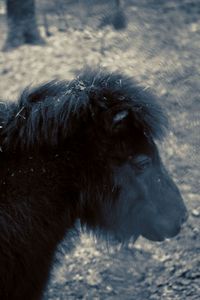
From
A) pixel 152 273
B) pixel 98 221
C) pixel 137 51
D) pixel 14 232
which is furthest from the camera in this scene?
pixel 137 51

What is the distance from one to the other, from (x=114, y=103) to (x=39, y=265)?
2.29 feet

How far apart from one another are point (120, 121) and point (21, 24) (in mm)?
4236

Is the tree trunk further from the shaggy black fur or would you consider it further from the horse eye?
the horse eye

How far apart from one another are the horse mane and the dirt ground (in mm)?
498

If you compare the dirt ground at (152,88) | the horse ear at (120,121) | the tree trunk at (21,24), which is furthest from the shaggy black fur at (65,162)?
the tree trunk at (21,24)

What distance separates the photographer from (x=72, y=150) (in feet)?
7.75

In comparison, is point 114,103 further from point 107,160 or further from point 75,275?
point 75,275

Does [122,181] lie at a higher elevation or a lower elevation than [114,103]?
lower

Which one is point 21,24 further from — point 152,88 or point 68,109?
Result: point 68,109

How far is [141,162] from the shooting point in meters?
2.44

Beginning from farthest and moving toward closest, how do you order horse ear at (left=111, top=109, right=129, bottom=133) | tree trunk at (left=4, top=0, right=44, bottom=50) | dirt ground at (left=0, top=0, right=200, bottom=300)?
tree trunk at (left=4, top=0, right=44, bottom=50)
dirt ground at (left=0, top=0, right=200, bottom=300)
horse ear at (left=111, top=109, right=129, bottom=133)

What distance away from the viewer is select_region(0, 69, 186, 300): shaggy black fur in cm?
235

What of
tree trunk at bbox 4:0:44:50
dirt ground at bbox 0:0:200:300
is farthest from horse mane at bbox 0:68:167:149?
tree trunk at bbox 4:0:44:50

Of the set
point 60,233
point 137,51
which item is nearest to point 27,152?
point 60,233
